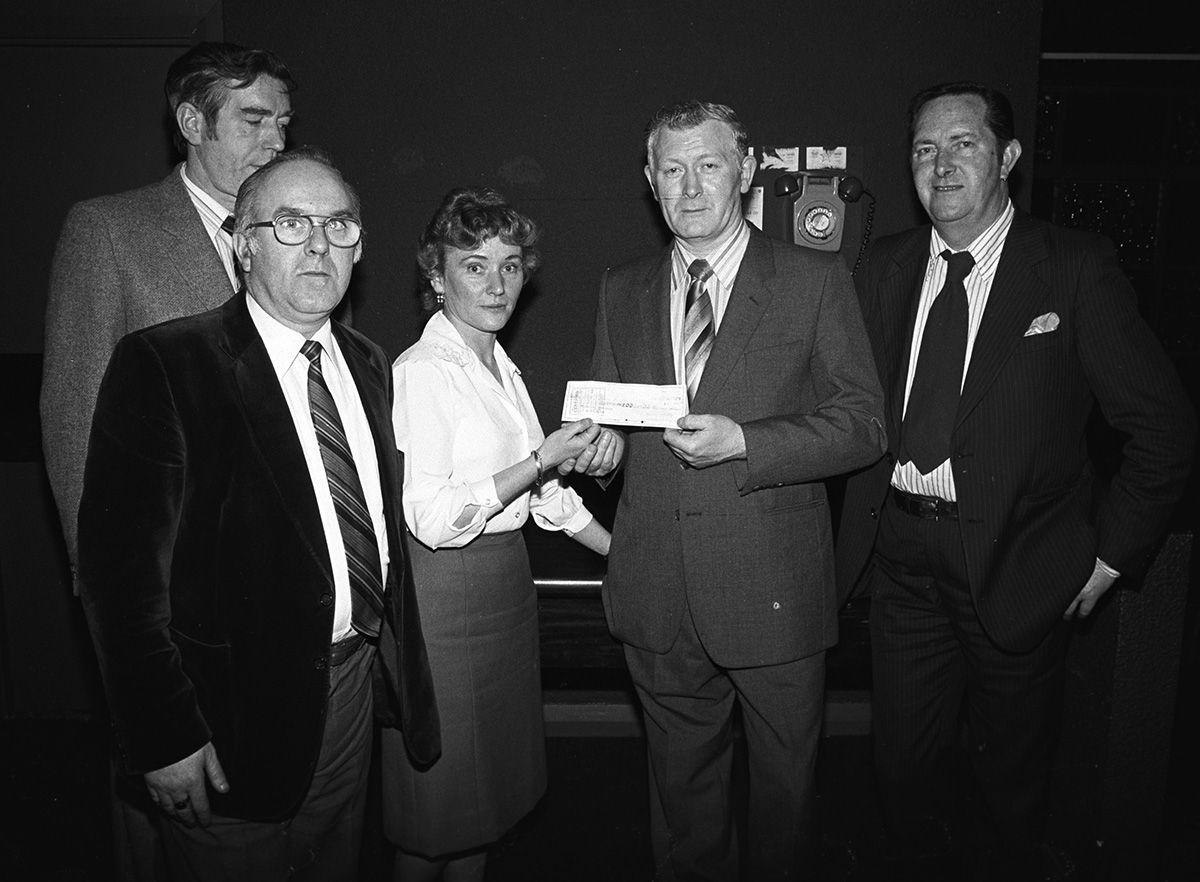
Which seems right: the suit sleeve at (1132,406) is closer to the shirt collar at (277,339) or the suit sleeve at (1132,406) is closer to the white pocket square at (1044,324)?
the white pocket square at (1044,324)

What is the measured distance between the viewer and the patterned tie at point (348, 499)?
1797mm

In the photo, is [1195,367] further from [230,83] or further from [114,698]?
[114,698]

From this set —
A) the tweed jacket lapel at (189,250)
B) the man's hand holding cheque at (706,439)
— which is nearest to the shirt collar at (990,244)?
the man's hand holding cheque at (706,439)

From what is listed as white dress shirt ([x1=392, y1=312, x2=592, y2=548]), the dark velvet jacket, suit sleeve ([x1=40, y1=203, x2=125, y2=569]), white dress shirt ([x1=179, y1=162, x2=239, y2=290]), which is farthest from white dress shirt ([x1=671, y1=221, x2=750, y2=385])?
suit sleeve ([x1=40, y1=203, x2=125, y2=569])

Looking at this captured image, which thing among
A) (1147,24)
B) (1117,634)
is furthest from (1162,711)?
(1147,24)

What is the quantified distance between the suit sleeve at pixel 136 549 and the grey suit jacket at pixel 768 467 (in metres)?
1.15

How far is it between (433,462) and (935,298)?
1.47 m

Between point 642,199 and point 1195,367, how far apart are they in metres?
6.74

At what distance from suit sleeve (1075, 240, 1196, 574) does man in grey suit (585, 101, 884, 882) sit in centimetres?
62

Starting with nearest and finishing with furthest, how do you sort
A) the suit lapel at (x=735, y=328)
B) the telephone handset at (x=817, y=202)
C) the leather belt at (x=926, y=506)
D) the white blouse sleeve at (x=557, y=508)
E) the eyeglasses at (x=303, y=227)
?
1. the eyeglasses at (x=303, y=227)
2. the suit lapel at (x=735, y=328)
3. the leather belt at (x=926, y=506)
4. the white blouse sleeve at (x=557, y=508)
5. the telephone handset at (x=817, y=202)

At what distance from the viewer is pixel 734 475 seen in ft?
7.23

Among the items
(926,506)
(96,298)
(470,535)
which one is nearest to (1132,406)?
(926,506)

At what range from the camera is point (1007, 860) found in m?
2.55

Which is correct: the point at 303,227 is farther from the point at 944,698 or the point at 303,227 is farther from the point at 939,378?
the point at 944,698
